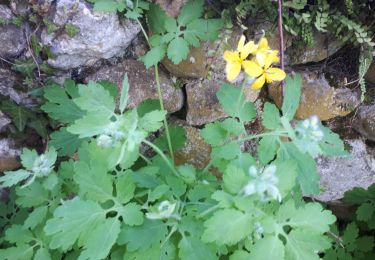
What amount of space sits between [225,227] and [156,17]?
3.33ft

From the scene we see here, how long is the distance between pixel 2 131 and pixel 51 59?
0.58 metres

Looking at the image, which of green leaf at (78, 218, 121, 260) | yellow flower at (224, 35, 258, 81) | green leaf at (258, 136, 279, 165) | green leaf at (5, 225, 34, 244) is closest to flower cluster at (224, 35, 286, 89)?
yellow flower at (224, 35, 258, 81)

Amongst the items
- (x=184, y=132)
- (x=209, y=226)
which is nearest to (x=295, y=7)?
(x=184, y=132)

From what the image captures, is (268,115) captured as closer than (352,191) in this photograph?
Yes

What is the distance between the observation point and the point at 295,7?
1844 mm

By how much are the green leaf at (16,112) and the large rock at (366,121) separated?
1787 millimetres

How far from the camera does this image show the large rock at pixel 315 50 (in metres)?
2.04

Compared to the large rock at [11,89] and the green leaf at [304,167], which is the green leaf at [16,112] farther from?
the green leaf at [304,167]

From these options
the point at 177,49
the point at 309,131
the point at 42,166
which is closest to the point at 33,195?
the point at 42,166

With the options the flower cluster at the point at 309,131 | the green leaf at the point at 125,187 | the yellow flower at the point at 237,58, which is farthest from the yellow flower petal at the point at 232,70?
the green leaf at the point at 125,187

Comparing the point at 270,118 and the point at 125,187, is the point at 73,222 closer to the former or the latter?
the point at 125,187

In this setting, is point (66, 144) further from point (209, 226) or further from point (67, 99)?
point (209, 226)

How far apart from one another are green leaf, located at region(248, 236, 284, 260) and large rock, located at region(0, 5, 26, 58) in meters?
1.42

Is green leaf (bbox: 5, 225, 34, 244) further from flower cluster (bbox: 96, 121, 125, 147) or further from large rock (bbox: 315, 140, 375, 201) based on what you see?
large rock (bbox: 315, 140, 375, 201)
